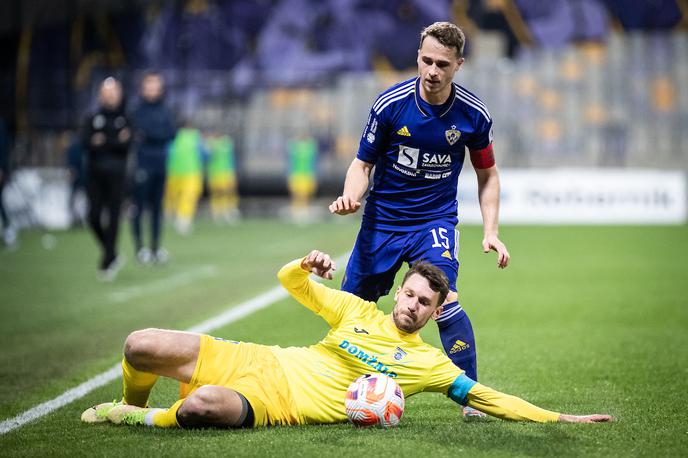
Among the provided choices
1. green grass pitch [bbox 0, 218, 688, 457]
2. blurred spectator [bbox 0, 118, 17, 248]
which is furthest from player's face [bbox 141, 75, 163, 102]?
blurred spectator [bbox 0, 118, 17, 248]

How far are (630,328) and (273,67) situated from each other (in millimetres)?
26834

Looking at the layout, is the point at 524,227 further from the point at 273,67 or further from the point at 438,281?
the point at 438,281

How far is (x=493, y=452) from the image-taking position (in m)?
5.38

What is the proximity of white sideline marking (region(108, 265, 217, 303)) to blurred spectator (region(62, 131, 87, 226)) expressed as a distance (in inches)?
350

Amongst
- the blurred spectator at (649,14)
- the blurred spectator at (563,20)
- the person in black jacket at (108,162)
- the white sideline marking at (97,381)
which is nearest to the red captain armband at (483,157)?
the white sideline marking at (97,381)

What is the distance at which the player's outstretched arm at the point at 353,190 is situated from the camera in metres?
6.10

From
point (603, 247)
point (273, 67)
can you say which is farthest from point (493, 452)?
point (273, 67)

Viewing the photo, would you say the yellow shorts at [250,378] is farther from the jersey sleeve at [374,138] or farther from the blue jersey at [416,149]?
the jersey sleeve at [374,138]

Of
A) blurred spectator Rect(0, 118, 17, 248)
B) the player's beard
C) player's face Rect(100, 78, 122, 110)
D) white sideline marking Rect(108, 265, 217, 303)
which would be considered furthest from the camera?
blurred spectator Rect(0, 118, 17, 248)

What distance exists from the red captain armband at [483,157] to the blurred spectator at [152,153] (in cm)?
1006

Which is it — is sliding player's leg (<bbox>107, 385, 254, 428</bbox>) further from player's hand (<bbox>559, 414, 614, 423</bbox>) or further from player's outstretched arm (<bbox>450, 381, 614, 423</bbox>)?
player's hand (<bbox>559, 414, 614, 423</bbox>)

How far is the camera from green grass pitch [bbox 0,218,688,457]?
562 cm

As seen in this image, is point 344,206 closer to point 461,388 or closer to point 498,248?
point 498,248

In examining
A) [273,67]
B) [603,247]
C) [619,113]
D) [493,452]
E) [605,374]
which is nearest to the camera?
[493,452]
